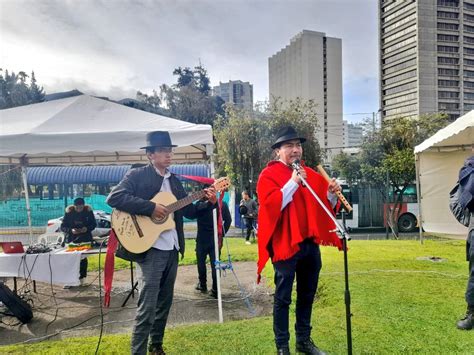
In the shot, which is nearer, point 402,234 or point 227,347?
point 227,347

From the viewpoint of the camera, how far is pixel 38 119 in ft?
19.0

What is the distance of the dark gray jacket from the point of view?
3078mm

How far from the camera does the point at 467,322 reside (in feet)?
11.8

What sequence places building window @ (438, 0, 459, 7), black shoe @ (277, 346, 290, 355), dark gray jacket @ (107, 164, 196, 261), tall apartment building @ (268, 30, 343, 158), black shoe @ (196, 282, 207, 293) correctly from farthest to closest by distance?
tall apartment building @ (268, 30, 343, 158)
building window @ (438, 0, 459, 7)
black shoe @ (196, 282, 207, 293)
dark gray jacket @ (107, 164, 196, 261)
black shoe @ (277, 346, 290, 355)

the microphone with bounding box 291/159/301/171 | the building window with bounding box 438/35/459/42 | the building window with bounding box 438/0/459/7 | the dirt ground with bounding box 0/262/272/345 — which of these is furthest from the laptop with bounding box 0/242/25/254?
the building window with bounding box 438/0/459/7

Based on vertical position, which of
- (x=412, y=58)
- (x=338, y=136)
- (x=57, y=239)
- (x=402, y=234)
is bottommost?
(x=402, y=234)

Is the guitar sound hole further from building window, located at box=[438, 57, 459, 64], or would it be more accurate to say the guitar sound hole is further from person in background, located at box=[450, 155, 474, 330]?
building window, located at box=[438, 57, 459, 64]

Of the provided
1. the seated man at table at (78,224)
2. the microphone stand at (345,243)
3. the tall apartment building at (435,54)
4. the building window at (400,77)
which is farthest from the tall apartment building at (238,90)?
the microphone stand at (345,243)

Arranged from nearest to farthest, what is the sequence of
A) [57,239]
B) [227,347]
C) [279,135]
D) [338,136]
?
1. [279,135]
2. [227,347]
3. [57,239]
4. [338,136]

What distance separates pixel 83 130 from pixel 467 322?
5471mm

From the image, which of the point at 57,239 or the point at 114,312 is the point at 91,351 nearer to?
the point at 114,312

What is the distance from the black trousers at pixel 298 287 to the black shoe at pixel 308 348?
3 cm

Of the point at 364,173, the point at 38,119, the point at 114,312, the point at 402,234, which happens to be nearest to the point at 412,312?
the point at 114,312

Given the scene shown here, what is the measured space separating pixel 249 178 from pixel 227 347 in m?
16.4
